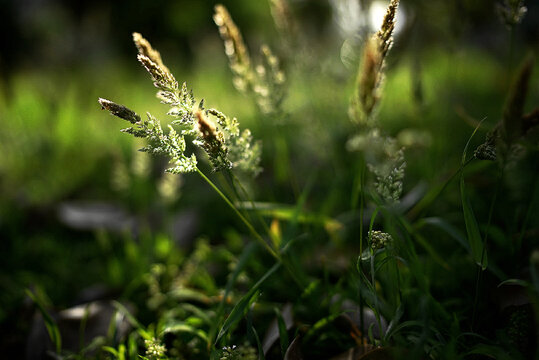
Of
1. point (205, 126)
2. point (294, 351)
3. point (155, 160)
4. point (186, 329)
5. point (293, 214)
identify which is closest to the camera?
point (205, 126)

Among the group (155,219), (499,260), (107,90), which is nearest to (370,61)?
(499,260)

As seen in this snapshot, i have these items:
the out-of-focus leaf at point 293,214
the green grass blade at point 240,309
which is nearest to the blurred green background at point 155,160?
the out-of-focus leaf at point 293,214

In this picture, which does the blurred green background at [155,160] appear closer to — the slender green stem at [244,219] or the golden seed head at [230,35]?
the golden seed head at [230,35]

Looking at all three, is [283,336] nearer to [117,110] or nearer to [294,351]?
[294,351]

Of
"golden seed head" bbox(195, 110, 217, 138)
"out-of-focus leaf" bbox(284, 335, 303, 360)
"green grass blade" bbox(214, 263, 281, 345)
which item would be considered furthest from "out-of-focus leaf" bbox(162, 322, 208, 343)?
"golden seed head" bbox(195, 110, 217, 138)

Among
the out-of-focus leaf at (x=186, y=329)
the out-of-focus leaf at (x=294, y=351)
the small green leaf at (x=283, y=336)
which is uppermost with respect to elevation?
the out-of-focus leaf at (x=186, y=329)

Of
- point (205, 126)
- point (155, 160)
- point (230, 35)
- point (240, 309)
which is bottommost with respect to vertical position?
point (240, 309)

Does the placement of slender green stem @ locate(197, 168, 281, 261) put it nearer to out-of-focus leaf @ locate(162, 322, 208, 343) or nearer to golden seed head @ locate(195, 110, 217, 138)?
golden seed head @ locate(195, 110, 217, 138)

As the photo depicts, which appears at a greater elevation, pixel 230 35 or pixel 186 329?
pixel 230 35

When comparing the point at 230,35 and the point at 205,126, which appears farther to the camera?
the point at 230,35

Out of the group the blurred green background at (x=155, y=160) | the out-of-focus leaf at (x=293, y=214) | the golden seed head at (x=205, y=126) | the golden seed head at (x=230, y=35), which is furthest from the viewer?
the blurred green background at (x=155, y=160)

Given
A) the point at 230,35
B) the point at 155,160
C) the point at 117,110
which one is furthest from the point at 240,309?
the point at 155,160

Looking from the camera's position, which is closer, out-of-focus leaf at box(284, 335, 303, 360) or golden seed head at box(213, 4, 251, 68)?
out-of-focus leaf at box(284, 335, 303, 360)
